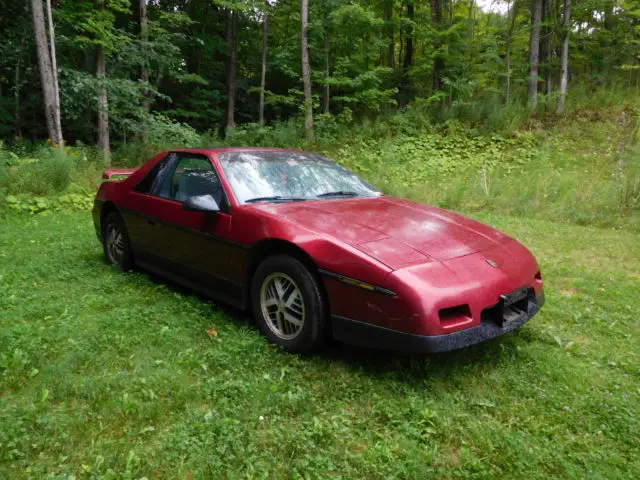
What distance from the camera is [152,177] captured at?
15.1 feet

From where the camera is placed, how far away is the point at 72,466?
6.61ft

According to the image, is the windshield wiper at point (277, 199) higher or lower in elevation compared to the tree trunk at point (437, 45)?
lower

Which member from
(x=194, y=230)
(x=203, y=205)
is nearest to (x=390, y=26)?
(x=194, y=230)

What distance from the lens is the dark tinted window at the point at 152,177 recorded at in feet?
14.9

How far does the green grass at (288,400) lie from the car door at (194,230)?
0.35m

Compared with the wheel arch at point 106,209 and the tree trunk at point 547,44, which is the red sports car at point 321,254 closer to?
the wheel arch at point 106,209

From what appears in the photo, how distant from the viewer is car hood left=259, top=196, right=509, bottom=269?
2.85 m

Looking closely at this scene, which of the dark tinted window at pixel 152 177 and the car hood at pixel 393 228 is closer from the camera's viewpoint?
the car hood at pixel 393 228

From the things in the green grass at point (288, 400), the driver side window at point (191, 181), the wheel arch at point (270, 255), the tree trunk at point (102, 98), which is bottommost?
the green grass at point (288, 400)

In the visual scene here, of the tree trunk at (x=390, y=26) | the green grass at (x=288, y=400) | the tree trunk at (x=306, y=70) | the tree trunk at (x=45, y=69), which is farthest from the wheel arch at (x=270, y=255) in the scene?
the tree trunk at (x=390, y=26)

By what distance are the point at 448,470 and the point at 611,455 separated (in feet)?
2.64

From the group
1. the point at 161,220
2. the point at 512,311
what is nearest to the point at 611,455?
the point at 512,311

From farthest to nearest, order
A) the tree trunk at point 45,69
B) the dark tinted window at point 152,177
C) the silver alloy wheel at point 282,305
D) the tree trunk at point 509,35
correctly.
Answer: the tree trunk at point 509,35 → the tree trunk at point 45,69 → the dark tinted window at point 152,177 → the silver alloy wheel at point 282,305

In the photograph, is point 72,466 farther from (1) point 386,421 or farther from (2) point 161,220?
(2) point 161,220
